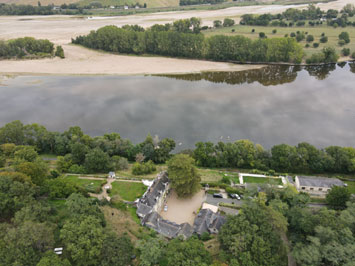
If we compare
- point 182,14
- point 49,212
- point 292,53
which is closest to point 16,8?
point 182,14

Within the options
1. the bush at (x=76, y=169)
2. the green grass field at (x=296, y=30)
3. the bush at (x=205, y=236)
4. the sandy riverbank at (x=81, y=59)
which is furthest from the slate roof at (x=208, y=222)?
the green grass field at (x=296, y=30)

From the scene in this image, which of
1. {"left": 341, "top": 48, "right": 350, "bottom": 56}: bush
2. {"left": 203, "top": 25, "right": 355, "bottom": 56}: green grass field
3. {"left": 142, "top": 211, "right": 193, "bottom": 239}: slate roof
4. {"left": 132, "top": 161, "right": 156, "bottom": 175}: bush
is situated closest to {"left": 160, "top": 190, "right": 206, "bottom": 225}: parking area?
{"left": 142, "top": 211, "right": 193, "bottom": 239}: slate roof

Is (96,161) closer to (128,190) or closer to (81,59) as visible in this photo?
(128,190)

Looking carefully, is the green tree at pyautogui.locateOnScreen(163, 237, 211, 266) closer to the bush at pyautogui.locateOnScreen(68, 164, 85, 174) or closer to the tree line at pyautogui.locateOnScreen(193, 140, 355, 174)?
the tree line at pyautogui.locateOnScreen(193, 140, 355, 174)

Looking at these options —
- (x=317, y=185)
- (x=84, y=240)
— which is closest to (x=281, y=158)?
(x=317, y=185)

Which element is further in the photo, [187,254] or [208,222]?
[208,222]

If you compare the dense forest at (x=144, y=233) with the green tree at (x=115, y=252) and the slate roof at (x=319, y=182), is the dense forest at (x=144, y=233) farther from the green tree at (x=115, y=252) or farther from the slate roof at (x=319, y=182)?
the slate roof at (x=319, y=182)
